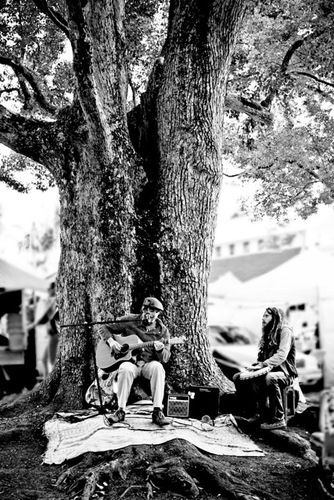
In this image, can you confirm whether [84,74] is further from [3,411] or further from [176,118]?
[3,411]

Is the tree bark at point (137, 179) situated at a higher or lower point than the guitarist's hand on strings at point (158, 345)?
higher

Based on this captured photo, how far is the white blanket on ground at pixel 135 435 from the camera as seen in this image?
5.11 meters

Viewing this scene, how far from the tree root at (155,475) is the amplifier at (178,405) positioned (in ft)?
3.60

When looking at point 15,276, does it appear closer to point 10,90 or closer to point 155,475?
point 155,475

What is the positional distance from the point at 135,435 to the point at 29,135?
446cm

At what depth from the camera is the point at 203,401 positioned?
20.5 ft

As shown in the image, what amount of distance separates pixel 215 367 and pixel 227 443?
1.59 meters

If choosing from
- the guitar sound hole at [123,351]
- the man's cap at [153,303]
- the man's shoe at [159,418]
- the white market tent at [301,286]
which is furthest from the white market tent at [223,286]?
the man's shoe at [159,418]

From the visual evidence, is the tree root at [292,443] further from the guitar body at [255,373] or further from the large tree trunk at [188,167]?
the large tree trunk at [188,167]

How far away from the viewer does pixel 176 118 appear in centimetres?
738

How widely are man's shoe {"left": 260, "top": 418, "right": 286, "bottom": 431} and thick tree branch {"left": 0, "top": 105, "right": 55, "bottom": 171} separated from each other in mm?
4511

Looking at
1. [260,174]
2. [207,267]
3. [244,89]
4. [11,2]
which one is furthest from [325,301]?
[11,2]

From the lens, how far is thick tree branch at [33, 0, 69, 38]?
32.1 feet

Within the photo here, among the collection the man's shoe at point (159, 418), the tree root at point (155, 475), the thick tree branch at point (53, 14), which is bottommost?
the tree root at point (155, 475)
